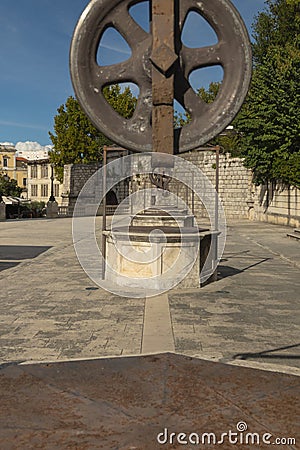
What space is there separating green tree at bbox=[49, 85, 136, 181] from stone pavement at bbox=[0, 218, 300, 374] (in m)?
33.7

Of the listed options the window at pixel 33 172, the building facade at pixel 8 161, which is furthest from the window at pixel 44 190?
the building facade at pixel 8 161

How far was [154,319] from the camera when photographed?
5836 mm

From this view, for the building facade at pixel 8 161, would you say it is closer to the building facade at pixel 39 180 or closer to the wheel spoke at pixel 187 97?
the building facade at pixel 39 180

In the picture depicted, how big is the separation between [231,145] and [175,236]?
2765 centimetres

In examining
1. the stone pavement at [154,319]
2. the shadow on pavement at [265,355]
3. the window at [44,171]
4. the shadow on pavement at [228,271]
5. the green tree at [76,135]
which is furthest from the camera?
the window at [44,171]

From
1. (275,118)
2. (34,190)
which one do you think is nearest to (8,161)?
(34,190)

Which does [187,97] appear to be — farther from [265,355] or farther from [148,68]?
[265,355]

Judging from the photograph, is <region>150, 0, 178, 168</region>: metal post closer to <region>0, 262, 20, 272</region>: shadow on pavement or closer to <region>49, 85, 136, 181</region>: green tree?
<region>0, 262, 20, 272</region>: shadow on pavement

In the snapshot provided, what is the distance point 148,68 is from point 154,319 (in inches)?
120

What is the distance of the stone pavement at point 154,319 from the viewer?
4.57 m

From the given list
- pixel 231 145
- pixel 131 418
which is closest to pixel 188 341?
pixel 131 418

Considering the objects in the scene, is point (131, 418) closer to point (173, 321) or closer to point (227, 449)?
point (227, 449)

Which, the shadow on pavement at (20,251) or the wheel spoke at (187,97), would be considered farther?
the shadow on pavement at (20,251)

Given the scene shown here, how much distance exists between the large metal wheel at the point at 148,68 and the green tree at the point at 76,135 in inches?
1538
